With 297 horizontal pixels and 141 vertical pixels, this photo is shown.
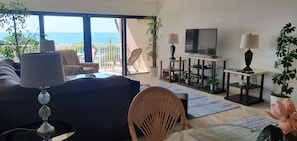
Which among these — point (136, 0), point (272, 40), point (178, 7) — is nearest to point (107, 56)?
point (136, 0)

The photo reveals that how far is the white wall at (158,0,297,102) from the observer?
14.3ft

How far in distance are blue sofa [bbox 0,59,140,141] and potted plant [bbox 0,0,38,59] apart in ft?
10.8

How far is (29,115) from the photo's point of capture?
2.24 m

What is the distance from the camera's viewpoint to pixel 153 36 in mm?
7320

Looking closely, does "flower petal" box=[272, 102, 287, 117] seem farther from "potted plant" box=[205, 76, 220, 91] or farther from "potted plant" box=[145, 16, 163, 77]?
"potted plant" box=[145, 16, 163, 77]

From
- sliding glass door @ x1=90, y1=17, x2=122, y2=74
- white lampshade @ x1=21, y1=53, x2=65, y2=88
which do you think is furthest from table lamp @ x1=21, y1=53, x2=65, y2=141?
sliding glass door @ x1=90, y1=17, x2=122, y2=74

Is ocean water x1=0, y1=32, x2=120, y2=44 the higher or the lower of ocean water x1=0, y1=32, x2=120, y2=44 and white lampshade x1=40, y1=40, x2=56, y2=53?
the higher

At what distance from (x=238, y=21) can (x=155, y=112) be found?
4024mm

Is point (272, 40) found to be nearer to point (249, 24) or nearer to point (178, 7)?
point (249, 24)

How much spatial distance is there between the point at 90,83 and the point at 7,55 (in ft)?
13.3

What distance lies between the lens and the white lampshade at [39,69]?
5.10ft

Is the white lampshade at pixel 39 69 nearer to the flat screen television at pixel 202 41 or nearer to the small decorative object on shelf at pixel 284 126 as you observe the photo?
the small decorative object on shelf at pixel 284 126

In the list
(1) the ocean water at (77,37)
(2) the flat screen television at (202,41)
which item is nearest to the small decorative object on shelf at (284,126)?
(2) the flat screen television at (202,41)

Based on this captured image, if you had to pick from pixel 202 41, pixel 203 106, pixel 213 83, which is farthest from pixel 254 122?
pixel 202 41
